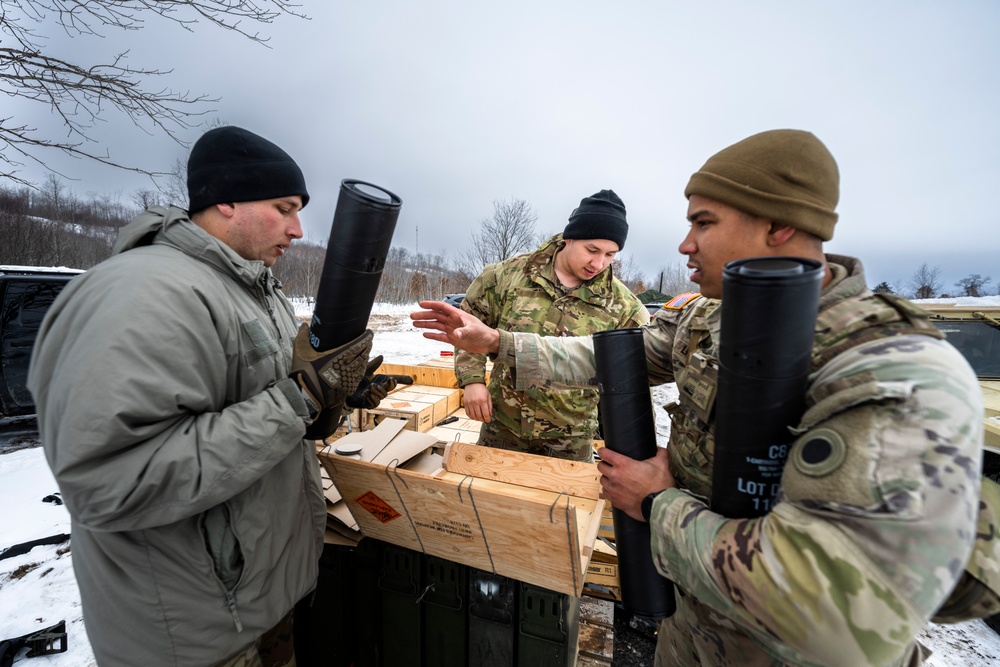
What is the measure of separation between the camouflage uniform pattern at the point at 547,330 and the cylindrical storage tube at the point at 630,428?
152 centimetres

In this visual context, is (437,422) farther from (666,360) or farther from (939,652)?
(939,652)

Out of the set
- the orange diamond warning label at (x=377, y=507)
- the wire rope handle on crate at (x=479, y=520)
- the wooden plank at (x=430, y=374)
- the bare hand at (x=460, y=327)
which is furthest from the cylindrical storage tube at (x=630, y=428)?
the wooden plank at (x=430, y=374)

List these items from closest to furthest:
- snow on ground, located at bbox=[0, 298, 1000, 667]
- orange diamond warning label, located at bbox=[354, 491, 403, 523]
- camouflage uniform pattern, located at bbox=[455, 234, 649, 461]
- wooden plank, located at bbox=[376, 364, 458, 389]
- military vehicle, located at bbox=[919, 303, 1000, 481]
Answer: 1. orange diamond warning label, located at bbox=[354, 491, 403, 523]
2. snow on ground, located at bbox=[0, 298, 1000, 667]
3. camouflage uniform pattern, located at bbox=[455, 234, 649, 461]
4. military vehicle, located at bbox=[919, 303, 1000, 481]
5. wooden plank, located at bbox=[376, 364, 458, 389]

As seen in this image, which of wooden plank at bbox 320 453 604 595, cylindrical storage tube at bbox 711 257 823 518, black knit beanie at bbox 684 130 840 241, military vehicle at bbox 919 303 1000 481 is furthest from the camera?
military vehicle at bbox 919 303 1000 481

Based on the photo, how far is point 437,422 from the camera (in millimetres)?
4961

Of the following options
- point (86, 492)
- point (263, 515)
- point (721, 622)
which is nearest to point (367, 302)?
point (263, 515)

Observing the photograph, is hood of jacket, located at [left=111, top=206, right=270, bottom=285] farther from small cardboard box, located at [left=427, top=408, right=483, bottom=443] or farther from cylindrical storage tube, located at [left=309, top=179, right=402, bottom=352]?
small cardboard box, located at [left=427, top=408, right=483, bottom=443]

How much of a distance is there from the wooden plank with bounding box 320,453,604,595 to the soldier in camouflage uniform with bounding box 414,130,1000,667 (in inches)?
14.1

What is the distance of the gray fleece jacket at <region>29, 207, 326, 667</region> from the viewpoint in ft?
3.84

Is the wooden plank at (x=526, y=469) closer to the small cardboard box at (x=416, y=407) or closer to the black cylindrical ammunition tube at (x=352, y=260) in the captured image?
the black cylindrical ammunition tube at (x=352, y=260)

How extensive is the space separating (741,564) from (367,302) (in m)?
1.35

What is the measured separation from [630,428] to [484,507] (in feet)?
2.09

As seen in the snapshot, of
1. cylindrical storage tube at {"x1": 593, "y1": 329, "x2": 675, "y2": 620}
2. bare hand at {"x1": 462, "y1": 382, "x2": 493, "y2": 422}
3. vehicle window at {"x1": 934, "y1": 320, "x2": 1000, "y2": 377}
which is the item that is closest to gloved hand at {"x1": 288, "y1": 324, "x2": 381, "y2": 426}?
cylindrical storage tube at {"x1": 593, "y1": 329, "x2": 675, "y2": 620}

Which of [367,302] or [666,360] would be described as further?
[666,360]
